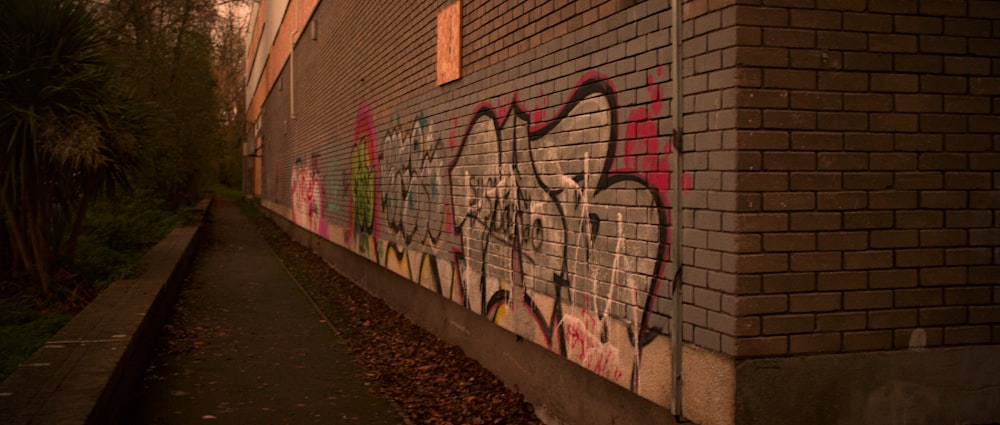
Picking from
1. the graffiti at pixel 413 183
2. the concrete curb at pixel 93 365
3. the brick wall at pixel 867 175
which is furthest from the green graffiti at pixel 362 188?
the brick wall at pixel 867 175

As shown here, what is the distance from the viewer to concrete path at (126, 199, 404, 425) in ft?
20.4

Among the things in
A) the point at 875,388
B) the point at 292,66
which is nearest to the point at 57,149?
the point at 875,388

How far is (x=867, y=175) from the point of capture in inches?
148

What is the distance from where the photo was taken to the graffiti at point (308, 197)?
1730 cm

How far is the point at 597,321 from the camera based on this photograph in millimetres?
4840

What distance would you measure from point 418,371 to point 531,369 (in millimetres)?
1867

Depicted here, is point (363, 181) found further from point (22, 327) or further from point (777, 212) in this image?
point (777, 212)

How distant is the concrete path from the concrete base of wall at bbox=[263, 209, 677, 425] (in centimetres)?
101

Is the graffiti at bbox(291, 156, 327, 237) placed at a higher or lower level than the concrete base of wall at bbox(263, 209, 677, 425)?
higher

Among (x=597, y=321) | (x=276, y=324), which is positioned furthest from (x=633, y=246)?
(x=276, y=324)

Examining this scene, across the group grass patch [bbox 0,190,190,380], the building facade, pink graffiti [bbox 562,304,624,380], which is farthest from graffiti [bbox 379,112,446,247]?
grass patch [bbox 0,190,190,380]

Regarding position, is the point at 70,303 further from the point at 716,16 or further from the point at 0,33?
the point at 716,16

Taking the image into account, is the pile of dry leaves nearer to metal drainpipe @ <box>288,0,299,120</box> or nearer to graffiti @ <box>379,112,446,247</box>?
graffiti @ <box>379,112,446,247</box>

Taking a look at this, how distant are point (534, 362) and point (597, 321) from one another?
1.34 m
